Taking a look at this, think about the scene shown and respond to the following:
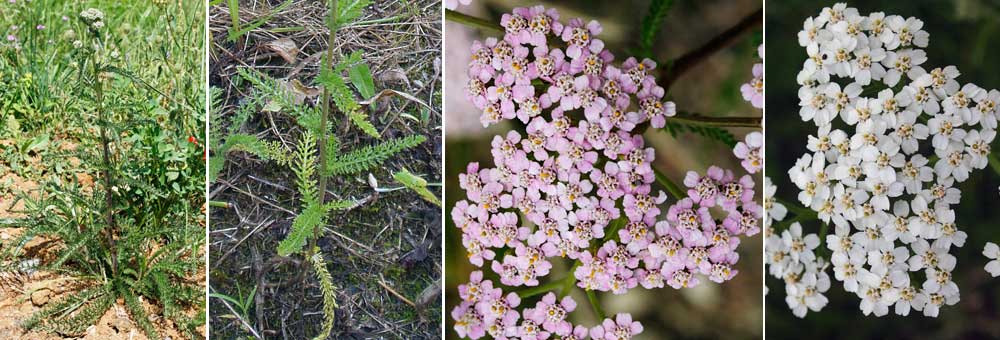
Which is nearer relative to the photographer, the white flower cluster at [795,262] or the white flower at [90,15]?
the white flower cluster at [795,262]

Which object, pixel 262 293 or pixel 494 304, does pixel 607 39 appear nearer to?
pixel 494 304

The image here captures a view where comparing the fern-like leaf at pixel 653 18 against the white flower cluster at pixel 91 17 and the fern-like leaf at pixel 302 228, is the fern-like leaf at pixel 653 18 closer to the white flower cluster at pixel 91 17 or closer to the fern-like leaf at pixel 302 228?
the fern-like leaf at pixel 302 228

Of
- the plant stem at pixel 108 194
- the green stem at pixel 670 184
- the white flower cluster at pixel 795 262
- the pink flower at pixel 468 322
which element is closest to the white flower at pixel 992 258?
the white flower cluster at pixel 795 262

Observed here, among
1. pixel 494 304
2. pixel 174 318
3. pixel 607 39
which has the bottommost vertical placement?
pixel 174 318

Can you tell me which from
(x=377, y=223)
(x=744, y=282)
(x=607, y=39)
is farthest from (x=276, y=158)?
(x=744, y=282)

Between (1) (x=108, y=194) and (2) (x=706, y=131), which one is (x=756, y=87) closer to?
(2) (x=706, y=131)

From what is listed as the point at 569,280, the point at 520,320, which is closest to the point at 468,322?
the point at 520,320
